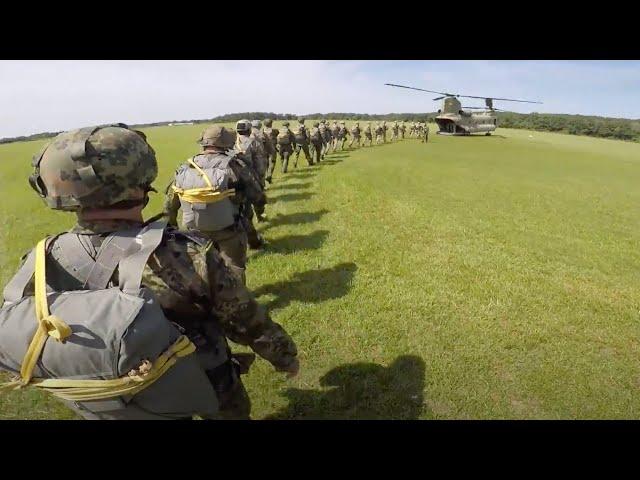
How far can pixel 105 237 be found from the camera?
6.77 ft

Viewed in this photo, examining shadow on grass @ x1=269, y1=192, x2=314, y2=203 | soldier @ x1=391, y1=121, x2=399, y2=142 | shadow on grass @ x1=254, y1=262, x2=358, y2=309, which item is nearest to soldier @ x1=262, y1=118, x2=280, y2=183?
shadow on grass @ x1=269, y1=192, x2=314, y2=203

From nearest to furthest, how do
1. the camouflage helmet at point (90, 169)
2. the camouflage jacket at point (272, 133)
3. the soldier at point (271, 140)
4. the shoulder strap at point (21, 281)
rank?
1. the shoulder strap at point (21, 281)
2. the camouflage helmet at point (90, 169)
3. the soldier at point (271, 140)
4. the camouflage jacket at point (272, 133)

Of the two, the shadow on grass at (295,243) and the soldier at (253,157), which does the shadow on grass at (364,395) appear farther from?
the soldier at (253,157)

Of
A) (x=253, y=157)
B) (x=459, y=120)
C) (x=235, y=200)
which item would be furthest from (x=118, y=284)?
(x=459, y=120)

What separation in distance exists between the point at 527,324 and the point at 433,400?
2055 mm

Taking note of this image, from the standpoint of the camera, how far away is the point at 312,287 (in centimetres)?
621

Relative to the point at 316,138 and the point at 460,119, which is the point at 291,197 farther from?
the point at 460,119

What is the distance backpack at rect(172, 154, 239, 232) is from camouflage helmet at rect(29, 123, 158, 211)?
2.65m

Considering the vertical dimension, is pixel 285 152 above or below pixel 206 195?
below

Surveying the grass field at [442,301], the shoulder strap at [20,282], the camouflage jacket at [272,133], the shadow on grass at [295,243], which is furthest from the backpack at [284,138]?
the shoulder strap at [20,282]

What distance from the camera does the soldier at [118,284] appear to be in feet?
5.59

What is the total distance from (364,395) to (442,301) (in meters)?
2.31

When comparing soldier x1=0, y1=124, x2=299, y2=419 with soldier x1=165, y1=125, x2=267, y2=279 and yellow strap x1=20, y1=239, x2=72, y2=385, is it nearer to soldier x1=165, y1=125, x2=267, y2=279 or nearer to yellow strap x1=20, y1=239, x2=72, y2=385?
yellow strap x1=20, y1=239, x2=72, y2=385
